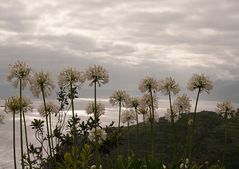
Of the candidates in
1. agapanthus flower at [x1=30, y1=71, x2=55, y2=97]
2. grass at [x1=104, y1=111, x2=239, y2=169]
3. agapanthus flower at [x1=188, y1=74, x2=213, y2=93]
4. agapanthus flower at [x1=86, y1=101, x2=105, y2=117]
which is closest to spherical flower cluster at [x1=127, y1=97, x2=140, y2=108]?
agapanthus flower at [x1=86, y1=101, x2=105, y2=117]

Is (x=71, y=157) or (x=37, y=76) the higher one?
(x=37, y=76)

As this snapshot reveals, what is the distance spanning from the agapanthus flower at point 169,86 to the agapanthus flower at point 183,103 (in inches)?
9.1

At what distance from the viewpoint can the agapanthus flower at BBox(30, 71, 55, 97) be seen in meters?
9.41

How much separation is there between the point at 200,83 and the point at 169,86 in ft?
3.02

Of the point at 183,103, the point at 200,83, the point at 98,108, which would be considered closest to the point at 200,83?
the point at 200,83

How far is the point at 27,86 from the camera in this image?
366 inches

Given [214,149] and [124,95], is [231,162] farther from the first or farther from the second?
[124,95]

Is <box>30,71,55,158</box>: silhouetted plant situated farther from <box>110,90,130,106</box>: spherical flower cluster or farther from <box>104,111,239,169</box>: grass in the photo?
<box>104,111,239,169</box>: grass

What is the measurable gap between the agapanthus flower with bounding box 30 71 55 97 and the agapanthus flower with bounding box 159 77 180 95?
12.6 feet

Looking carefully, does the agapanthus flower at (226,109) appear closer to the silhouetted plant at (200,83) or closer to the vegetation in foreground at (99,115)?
the vegetation in foreground at (99,115)

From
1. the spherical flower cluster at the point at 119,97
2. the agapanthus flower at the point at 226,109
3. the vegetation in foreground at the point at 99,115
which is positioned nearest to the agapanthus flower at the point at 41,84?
the vegetation in foreground at the point at 99,115

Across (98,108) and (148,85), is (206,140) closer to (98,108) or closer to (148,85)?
(148,85)

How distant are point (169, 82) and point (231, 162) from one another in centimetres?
7413

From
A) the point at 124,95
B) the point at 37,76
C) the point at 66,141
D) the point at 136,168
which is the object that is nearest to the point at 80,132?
the point at 66,141
